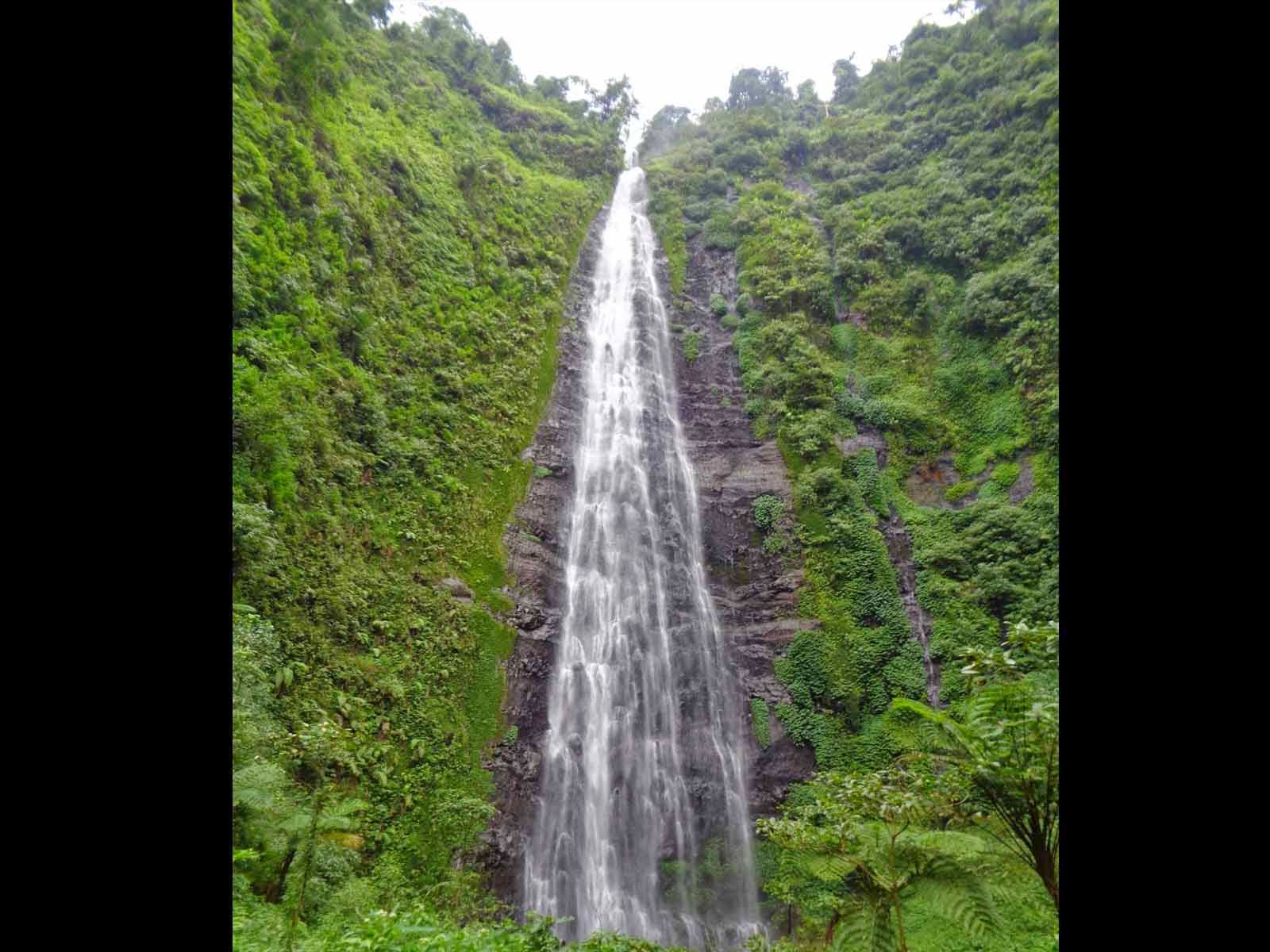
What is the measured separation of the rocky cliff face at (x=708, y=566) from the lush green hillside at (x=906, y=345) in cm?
54

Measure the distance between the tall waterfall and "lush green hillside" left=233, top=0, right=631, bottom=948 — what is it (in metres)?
1.56

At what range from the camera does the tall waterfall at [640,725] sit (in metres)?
9.82

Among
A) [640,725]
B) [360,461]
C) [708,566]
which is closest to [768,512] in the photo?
[708,566]

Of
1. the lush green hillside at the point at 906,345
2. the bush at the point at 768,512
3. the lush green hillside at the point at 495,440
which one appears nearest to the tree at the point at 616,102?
the lush green hillside at the point at 906,345

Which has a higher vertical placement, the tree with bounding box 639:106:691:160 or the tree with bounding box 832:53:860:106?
the tree with bounding box 639:106:691:160

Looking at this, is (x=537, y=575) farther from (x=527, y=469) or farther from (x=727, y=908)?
(x=727, y=908)

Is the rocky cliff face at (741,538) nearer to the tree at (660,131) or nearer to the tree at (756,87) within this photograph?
→ the tree at (756,87)

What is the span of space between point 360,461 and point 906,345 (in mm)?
14467

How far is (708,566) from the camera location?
13.8 meters

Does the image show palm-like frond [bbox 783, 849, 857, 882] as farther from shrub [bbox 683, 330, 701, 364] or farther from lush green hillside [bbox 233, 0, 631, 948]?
shrub [bbox 683, 330, 701, 364]

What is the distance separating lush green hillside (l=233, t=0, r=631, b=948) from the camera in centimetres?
695

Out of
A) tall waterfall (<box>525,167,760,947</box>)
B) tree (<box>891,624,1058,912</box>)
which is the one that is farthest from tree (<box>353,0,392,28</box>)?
tree (<box>891,624,1058,912</box>)

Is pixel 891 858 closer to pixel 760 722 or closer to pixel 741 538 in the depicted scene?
pixel 760 722

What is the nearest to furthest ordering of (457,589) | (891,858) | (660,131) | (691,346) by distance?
(891,858)
(457,589)
(691,346)
(660,131)
